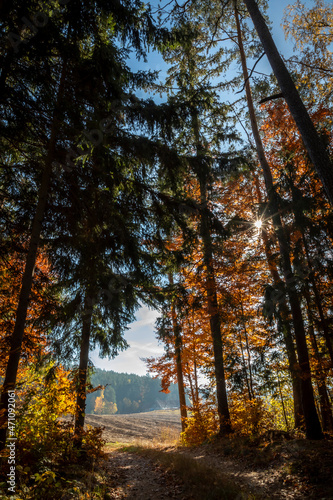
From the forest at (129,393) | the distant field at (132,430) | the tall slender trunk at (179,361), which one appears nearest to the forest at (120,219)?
the tall slender trunk at (179,361)

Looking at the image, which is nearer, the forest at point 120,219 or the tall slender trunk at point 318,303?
the forest at point 120,219

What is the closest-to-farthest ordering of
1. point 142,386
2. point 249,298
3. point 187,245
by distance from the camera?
point 187,245 < point 249,298 < point 142,386

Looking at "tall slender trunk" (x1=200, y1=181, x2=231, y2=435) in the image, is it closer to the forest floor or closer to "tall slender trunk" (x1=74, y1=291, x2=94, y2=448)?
the forest floor

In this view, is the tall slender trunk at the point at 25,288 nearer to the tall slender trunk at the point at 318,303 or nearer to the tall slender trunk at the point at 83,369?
the tall slender trunk at the point at 83,369

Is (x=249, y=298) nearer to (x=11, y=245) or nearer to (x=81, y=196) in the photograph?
(x=81, y=196)

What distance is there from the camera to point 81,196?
666 centimetres

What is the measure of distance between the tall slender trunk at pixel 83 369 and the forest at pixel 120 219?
64 millimetres

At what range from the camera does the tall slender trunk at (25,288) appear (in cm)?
433

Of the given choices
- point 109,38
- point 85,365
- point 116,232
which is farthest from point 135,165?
point 85,365

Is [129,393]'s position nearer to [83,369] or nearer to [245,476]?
[83,369]

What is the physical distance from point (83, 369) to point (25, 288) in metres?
4.32

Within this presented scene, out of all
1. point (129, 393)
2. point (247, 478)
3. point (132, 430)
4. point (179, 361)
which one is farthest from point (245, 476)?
point (129, 393)

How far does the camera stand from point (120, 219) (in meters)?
6.71

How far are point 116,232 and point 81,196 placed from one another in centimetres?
128
